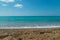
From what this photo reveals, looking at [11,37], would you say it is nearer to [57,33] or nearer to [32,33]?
[32,33]

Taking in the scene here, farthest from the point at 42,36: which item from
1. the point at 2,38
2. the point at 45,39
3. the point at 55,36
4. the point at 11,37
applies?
the point at 2,38

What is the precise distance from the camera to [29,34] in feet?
4.88

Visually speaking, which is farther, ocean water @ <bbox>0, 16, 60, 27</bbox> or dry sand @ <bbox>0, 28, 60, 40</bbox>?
ocean water @ <bbox>0, 16, 60, 27</bbox>

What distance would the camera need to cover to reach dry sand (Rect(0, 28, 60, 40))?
1453 millimetres

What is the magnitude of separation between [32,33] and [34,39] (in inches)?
3.0

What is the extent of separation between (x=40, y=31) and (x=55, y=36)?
0.19 m

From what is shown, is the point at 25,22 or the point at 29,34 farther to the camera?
the point at 25,22

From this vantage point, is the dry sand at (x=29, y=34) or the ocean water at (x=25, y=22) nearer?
the dry sand at (x=29, y=34)

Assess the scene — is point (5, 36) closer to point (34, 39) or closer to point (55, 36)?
point (34, 39)

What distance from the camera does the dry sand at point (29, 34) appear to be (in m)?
1.45

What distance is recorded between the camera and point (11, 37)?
1.44 metres

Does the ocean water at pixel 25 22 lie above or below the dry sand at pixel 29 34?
below

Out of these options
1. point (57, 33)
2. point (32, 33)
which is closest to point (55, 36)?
point (57, 33)

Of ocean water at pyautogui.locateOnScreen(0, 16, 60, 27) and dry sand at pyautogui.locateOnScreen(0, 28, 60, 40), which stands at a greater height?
dry sand at pyautogui.locateOnScreen(0, 28, 60, 40)
